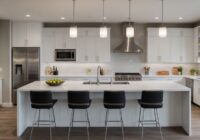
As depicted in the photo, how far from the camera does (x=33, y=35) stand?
6.87 metres

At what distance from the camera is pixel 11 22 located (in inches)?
266

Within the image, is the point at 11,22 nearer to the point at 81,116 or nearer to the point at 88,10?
the point at 88,10

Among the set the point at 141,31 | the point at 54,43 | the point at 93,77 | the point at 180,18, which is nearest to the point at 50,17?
the point at 54,43

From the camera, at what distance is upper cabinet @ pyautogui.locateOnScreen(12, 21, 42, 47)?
682cm

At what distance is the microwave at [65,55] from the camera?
23.3 ft

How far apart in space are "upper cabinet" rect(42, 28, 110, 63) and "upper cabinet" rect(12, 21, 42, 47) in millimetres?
306

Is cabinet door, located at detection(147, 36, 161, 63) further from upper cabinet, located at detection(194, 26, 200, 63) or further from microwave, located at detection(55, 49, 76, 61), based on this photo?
microwave, located at detection(55, 49, 76, 61)

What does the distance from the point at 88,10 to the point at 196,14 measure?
3.08m

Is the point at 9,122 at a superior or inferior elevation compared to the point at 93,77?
inferior

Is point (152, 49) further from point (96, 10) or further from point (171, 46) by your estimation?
point (96, 10)

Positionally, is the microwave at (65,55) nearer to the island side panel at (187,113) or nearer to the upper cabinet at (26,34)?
the upper cabinet at (26,34)

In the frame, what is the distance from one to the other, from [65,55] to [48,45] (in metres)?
0.68

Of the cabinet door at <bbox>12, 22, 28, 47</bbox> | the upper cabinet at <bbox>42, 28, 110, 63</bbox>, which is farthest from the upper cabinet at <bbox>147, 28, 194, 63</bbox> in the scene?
the cabinet door at <bbox>12, 22, 28, 47</bbox>

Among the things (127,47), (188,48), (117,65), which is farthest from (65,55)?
(188,48)
